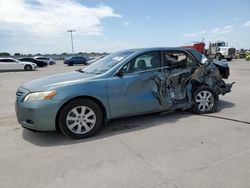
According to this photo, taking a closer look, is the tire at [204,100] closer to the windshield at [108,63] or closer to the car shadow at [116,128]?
the car shadow at [116,128]

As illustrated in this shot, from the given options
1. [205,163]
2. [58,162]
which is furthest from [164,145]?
[58,162]

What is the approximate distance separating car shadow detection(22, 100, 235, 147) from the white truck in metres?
31.8

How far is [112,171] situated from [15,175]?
123 centimetres

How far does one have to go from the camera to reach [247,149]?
354cm

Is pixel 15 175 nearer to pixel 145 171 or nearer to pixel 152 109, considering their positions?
pixel 145 171

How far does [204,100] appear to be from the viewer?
5.51 m

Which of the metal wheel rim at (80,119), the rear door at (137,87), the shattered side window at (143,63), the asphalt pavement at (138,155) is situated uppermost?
the shattered side window at (143,63)

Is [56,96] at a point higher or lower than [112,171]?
higher

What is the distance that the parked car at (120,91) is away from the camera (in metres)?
4.02

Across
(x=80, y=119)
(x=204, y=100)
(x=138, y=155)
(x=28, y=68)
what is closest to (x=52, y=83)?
(x=80, y=119)

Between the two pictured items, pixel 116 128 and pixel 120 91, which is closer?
pixel 120 91

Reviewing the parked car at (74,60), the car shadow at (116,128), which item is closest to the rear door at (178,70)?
the car shadow at (116,128)

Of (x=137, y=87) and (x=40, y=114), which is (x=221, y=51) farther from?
(x=40, y=114)

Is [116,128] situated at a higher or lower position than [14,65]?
lower
